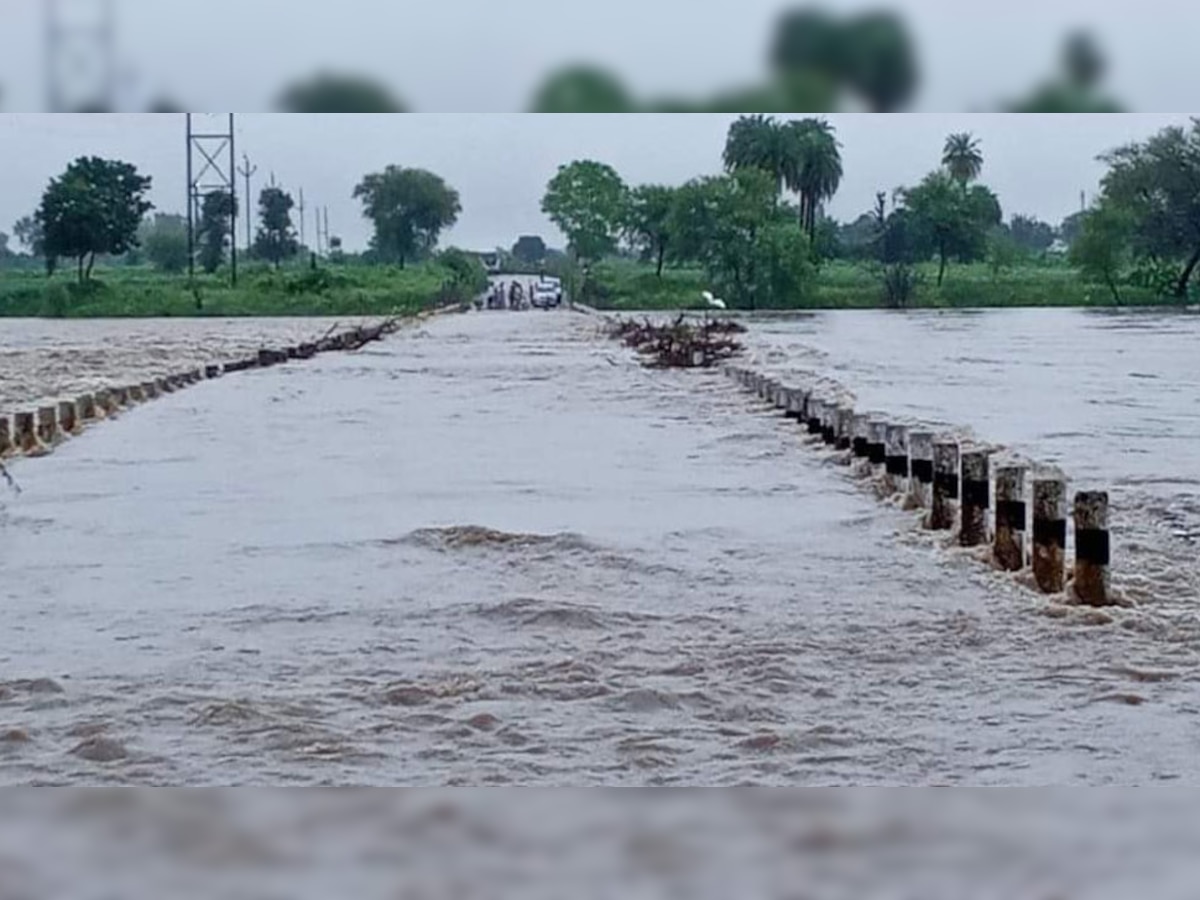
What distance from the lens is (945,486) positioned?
275 inches

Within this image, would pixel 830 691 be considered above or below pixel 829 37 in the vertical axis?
below

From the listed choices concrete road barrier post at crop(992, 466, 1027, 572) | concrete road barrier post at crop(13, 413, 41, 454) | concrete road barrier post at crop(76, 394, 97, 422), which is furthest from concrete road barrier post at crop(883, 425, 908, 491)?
concrete road barrier post at crop(76, 394, 97, 422)

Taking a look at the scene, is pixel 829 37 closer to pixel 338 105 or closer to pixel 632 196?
pixel 338 105

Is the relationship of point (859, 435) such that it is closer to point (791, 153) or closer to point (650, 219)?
point (650, 219)

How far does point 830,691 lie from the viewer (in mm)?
4914

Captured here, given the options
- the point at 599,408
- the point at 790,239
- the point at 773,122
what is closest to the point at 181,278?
the point at 790,239

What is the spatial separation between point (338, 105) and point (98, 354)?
14104 mm

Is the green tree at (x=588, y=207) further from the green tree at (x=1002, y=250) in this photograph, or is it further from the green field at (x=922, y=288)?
the green tree at (x=1002, y=250)

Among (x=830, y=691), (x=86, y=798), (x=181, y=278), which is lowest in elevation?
(x=830, y=691)

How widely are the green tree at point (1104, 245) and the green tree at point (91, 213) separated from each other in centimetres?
209

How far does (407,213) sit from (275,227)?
1.36ft

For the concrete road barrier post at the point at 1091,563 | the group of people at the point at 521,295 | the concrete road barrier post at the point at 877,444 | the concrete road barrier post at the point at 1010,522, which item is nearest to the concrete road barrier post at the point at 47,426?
the concrete road barrier post at the point at 877,444

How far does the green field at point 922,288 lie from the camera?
4797mm

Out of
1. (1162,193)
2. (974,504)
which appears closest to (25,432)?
(974,504)
